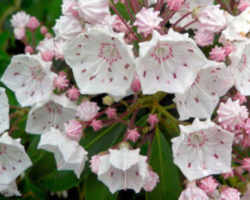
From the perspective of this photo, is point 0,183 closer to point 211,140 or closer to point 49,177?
point 49,177

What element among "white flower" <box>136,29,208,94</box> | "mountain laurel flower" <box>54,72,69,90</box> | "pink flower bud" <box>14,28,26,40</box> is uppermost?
"white flower" <box>136,29,208,94</box>

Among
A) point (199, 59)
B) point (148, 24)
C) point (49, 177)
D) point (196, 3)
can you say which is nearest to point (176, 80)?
point (199, 59)

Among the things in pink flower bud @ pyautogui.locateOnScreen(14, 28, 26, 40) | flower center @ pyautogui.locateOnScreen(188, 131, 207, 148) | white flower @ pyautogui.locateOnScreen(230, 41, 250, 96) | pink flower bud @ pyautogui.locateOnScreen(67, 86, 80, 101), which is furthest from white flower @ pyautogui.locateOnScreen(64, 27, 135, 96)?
pink flower bud @ pyautogui.locateOnScreen(14, 28, 26, 40)

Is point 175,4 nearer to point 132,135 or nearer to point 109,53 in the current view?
point 109,53

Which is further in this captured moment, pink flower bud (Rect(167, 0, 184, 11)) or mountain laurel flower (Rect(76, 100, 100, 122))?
mountain laurel flower (Rect(76, 100, 100, 122))

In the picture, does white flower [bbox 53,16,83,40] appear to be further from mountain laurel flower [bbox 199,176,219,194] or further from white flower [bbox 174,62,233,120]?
mountain laurel flower [bbox 199,176,219,194]

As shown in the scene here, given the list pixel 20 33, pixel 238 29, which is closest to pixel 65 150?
pixel 238 29
